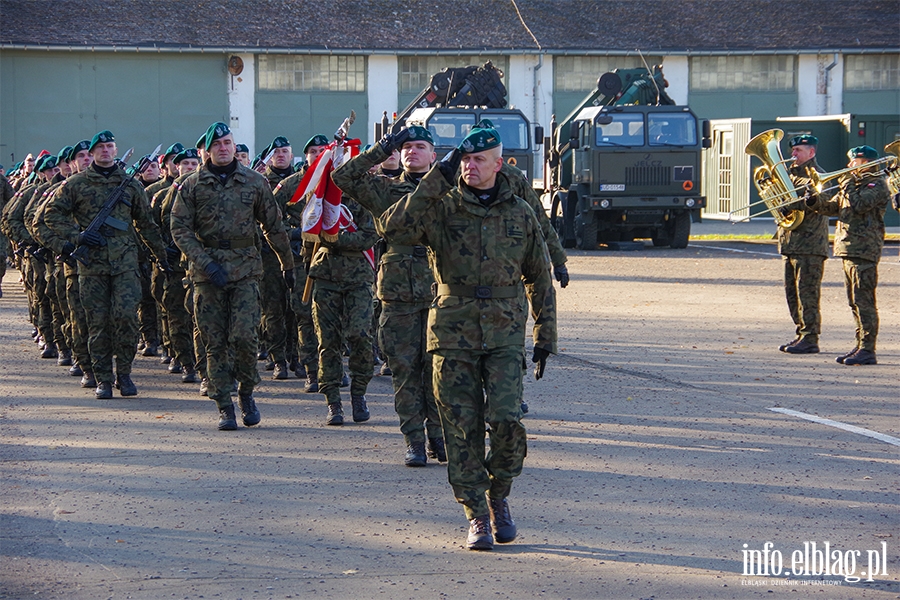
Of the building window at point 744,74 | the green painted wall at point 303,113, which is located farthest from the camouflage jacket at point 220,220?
the building window at point 744,74

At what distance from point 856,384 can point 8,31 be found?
114ft

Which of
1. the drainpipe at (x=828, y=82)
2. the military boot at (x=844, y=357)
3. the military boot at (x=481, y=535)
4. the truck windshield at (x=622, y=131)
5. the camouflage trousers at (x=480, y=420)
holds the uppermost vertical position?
the drainpipe at (x=828, y=82)

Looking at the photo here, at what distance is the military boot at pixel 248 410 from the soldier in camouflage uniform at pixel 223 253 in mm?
18

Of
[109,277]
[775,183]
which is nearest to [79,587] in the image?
[109,277]

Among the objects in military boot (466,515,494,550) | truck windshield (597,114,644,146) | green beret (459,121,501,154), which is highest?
truck windshield (597,114,644,146)

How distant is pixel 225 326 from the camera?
8797mm

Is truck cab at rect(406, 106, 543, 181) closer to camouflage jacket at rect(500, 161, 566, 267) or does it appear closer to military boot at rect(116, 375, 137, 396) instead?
military boot at rect(116, 375, 137, 396)

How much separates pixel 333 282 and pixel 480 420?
3108 millimetres

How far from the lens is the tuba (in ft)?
39.7

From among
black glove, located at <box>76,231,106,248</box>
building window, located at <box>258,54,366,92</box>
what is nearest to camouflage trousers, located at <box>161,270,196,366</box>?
black glove, located at <box>76,231,106,248</box>

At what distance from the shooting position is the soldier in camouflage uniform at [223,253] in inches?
342

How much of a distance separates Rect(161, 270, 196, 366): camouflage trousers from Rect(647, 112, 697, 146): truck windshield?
15917 mm

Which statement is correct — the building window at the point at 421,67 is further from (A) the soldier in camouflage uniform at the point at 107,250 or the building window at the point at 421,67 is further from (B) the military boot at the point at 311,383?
(B) the military boot at the point at 311,383

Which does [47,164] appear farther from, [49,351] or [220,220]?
[220,220]
